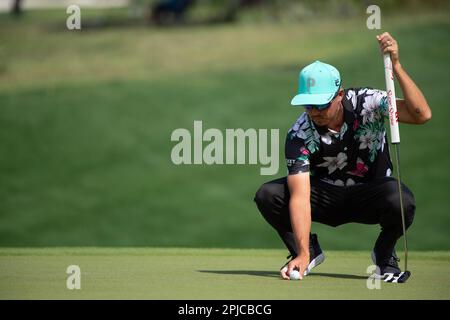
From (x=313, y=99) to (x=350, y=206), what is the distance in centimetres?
88

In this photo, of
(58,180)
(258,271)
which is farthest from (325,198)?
(58,180)

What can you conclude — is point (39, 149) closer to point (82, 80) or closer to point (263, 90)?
point (82, 80)

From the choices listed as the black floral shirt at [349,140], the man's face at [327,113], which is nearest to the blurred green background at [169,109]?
the black floral shirt at [349,140]

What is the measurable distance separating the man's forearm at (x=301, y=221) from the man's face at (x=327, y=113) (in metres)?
0.49

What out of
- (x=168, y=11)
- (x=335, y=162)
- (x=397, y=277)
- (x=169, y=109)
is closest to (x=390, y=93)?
(x=335, y=162)

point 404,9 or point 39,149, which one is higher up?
point 404,9

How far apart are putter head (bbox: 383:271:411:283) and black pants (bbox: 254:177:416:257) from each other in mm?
236

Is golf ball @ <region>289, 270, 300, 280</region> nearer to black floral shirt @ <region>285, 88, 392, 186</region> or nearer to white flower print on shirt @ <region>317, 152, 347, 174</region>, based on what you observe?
black floral shirt @ <region>285, 88, 392, 186</region>

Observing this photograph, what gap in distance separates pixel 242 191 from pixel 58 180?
4.25 meters

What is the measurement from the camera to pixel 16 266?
696cm

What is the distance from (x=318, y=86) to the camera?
6.28 meters

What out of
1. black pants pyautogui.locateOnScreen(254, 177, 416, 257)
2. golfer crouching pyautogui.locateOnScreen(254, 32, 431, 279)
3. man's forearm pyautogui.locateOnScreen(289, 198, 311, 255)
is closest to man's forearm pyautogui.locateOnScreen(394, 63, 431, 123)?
golfer crouching pyautogui.locateOnScreen(254, 32, 431, 279)

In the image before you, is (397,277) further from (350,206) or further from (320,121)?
(320,121)

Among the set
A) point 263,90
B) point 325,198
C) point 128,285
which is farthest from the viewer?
point 263,90
